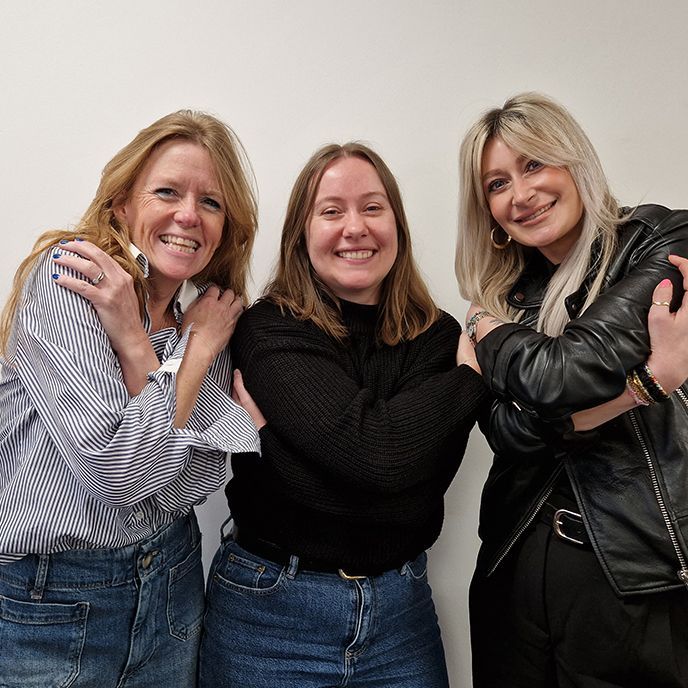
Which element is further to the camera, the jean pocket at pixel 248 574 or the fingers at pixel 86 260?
the jean pocket at pixel 248 574

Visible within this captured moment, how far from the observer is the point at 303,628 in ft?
4.58

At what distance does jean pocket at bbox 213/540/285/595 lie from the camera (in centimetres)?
141

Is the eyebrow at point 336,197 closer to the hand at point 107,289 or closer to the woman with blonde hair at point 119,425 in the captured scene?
the woman with blonde hair at point 119,425

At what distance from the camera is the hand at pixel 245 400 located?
4.56 ft

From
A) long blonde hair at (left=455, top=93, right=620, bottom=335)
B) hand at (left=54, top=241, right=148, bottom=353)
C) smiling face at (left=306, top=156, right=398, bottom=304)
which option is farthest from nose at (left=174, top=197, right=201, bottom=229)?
long blonde hair at (left=455, top=93, right=620, bottom=335)

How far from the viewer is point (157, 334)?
139 cm

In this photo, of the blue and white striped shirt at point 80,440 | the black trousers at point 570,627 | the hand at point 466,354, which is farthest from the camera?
the hand at point 466,354

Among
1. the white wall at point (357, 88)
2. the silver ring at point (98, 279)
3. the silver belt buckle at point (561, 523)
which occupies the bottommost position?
the silver belt buckle at point (561, 523)

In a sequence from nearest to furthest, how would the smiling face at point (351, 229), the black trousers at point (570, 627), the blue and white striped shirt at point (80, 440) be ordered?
the blue and white striped shirt at point (80, 440), the black trousers at point (570, 627), the smiling face at point (351, 229)

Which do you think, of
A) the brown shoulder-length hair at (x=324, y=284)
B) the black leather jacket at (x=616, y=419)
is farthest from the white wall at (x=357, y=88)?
the black leather jacket at (x=616, y=419)

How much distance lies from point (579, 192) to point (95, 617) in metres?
1.42

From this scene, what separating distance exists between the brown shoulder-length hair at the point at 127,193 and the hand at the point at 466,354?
2.04 feet

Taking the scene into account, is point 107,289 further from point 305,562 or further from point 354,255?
point 305,562

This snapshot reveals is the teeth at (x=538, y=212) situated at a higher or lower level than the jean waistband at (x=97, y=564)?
higher
